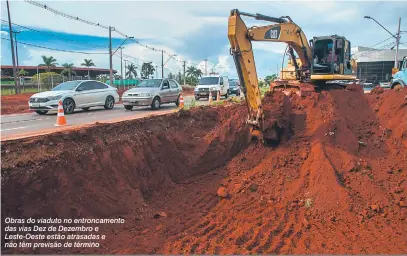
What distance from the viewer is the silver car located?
15.7 m

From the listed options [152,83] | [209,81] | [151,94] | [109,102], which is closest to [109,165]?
[151,94]

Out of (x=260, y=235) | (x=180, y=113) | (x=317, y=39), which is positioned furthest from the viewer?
(x=317, y=39)

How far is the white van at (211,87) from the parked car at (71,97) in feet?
25.3

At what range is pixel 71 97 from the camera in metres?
14.5

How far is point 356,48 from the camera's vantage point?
60156 millimetres

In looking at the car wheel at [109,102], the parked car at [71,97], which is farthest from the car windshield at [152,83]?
the parked car at [71,97]

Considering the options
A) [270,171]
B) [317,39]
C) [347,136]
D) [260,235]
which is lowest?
[260,235]

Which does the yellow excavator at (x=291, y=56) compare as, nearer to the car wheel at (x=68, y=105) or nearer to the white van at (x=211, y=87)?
the car wheel at (x=68, y=105)

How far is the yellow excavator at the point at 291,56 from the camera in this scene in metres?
6.90

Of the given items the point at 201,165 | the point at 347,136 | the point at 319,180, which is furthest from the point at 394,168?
Result: the point at 201,165

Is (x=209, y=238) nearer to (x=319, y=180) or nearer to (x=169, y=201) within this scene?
(x=169, y=201)

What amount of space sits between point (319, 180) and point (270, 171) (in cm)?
106

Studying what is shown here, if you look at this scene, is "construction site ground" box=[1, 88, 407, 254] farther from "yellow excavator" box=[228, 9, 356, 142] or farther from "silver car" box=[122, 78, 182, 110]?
"silver car" box=[122, 78, 182, 110]

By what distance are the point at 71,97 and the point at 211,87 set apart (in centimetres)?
1047
